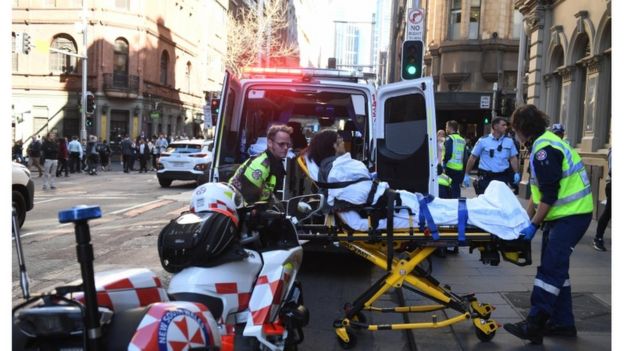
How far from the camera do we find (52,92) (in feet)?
130

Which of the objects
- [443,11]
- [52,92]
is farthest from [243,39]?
[443,11]

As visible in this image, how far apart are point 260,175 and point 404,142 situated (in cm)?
313

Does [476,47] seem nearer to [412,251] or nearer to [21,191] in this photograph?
[21,191]

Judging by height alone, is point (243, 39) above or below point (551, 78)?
above

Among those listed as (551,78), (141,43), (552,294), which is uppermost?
(141,43)

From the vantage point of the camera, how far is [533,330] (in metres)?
4.84

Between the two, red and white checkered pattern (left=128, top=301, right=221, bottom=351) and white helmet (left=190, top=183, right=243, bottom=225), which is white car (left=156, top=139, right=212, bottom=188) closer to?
white helmet (left=190, top=183, right=243, bottom=225)

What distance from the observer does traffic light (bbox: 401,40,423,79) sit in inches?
432

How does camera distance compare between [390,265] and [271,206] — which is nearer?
[271,206]

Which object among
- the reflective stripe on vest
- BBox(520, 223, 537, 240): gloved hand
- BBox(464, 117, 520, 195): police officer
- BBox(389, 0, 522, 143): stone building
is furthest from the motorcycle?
BBox(389, 0, 522, 143): stone building

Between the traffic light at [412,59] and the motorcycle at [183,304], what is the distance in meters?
6.68

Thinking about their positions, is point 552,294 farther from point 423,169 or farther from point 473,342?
point 423,169

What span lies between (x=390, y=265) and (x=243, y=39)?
158 feet

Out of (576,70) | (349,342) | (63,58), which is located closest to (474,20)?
(576,70)
